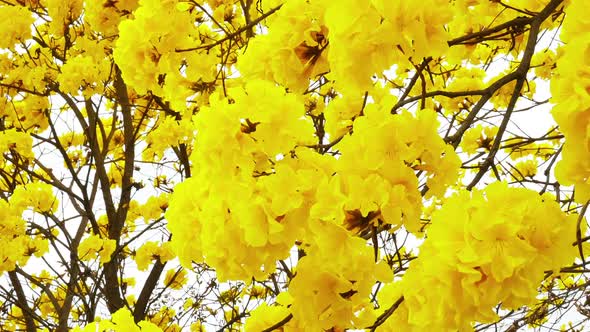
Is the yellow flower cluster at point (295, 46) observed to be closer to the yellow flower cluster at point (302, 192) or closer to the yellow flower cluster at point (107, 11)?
the yellow flower cluster at point (302, 192)

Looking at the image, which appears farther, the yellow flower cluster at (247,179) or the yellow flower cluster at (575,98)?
the yellow flower cluster at (247,179)

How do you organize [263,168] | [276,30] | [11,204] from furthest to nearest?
1. [11,204]
2. [276,30]
3. [263,168]

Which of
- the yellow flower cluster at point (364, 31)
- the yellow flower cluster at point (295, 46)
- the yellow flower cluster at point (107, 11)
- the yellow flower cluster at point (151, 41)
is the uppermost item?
the yellow flower cluster at point (107, 11)

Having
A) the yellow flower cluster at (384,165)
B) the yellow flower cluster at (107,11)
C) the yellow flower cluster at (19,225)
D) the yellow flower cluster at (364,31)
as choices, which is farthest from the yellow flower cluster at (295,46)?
the yellow flower cluster at (19,225)

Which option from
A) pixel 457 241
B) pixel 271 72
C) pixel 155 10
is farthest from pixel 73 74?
pixel 457 241

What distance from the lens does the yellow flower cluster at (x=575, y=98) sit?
0.86m

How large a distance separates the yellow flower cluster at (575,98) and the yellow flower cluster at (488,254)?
0.09m

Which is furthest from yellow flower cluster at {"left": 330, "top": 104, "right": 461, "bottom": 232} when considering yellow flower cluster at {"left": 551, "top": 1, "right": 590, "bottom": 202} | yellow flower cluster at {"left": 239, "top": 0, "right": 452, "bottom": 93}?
yellow flower cluster at {"left": 551, "top": 1, "right": 590, "bottom": 202}

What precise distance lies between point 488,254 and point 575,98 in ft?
0.81

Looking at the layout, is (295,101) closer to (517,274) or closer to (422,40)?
(422,40)

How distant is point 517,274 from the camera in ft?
3.14

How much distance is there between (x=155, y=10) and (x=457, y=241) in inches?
41.0

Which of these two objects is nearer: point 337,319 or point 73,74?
point 337,319

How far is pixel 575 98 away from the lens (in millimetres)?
858
